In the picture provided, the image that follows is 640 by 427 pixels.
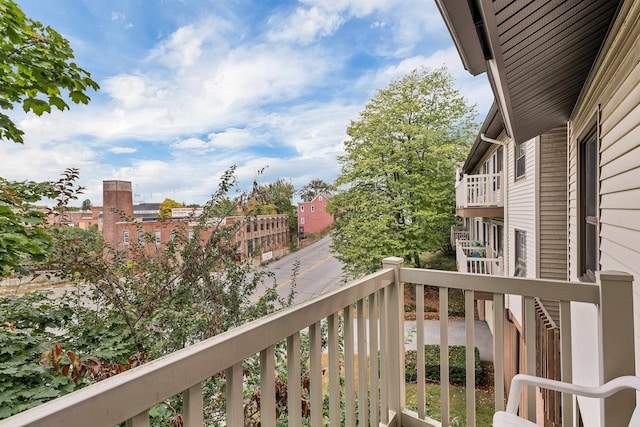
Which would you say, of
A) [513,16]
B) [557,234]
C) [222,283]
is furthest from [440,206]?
[513,16]

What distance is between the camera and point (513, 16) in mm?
1360

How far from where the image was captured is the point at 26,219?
2.50m

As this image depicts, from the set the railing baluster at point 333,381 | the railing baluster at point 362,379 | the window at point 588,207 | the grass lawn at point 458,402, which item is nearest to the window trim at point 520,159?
the window at point 588,207

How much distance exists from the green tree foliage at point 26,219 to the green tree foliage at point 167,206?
0.96m

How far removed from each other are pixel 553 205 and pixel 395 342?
4170 millimetres

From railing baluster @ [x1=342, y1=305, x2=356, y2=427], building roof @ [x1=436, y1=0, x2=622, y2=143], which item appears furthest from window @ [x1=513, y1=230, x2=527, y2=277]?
railing baluster @ [x1=342, y1=305, x2=356, y2=427]

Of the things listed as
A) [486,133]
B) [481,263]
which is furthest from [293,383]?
[481,263]

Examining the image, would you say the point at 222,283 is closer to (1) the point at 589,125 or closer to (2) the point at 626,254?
(2) the point at 626,254

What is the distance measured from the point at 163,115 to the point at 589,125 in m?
6.49

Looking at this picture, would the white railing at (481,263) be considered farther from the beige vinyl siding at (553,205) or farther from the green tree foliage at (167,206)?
the green tree foliage at (167,206)

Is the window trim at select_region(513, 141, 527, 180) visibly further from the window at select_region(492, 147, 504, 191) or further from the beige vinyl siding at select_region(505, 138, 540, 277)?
the window at select_region(492, 147, 504, 191)

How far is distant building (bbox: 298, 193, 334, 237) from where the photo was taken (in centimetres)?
700

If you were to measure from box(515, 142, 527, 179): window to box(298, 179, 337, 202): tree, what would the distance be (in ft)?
14.9

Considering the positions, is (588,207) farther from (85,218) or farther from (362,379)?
(85,218)
